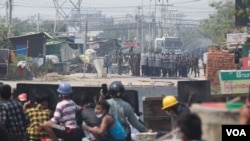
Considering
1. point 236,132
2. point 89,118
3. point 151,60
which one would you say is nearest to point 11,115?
point 89,118

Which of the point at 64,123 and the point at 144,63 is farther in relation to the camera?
the point at 144,63

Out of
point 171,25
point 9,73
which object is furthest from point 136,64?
point 171,25

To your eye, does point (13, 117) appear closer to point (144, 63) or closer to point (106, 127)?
point (106, 127)

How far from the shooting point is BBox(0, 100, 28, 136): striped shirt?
10.4m

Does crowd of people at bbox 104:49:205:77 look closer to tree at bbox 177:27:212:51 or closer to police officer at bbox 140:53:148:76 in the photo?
police officer at bbox 140:53:148:76

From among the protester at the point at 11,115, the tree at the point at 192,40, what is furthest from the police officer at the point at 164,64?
the tree at the point at 192,40

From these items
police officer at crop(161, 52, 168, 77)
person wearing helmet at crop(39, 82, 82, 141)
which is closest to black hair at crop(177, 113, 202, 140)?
person wearing helmet at crop(39, 82, 82, 141)

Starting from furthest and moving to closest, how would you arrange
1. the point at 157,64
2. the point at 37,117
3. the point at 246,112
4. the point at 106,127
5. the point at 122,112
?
the point at 157,64, the point at 37,117, the point at 122,112, the point at 106,127, the point at 246,112

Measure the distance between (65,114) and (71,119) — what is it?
12 cm

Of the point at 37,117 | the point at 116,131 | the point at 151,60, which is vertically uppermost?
the point at 151,60

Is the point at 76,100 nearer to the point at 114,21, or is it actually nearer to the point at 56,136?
the point at 56,136

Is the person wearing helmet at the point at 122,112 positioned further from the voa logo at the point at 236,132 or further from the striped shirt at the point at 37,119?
the voa logo at the point at 236,132

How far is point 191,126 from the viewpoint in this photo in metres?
5.37

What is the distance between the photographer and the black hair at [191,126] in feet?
17.5
